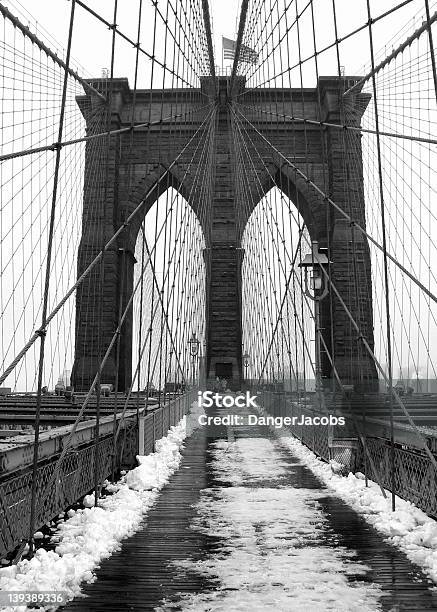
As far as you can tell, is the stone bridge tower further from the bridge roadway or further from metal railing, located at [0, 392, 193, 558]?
the bridge roadway

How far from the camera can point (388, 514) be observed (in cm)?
476

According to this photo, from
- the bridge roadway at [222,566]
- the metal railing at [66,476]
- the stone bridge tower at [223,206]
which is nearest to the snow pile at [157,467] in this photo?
the metal railing at [66,476]

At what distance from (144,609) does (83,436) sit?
2694mm

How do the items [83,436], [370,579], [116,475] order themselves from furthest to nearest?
[116,475] → [83,436] → [370,579]

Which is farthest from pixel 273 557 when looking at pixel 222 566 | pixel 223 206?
pixel 223 206

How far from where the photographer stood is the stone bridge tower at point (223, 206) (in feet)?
81.4

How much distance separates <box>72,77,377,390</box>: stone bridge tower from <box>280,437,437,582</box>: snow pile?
18.0 m

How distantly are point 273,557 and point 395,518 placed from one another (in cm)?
134

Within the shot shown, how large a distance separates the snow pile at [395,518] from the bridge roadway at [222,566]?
9 cm

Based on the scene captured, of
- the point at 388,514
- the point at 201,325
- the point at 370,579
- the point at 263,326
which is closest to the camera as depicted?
the point at 370,579

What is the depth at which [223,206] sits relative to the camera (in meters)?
29.3

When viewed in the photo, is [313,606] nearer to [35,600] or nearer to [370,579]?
[370,579]

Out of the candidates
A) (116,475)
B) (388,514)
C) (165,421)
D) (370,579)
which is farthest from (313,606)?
(165,421)

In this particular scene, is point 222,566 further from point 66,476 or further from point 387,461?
point 387,461
